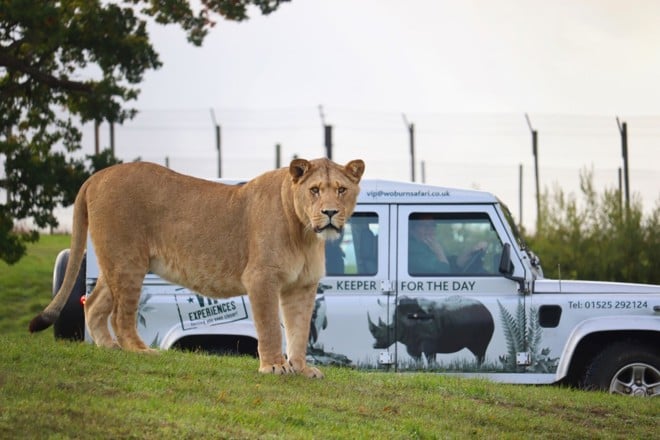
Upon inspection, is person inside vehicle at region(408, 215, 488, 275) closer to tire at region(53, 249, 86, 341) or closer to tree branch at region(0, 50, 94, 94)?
tire at region(53, 249, 86, 341)

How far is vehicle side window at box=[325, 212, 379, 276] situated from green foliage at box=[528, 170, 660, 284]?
991 centimetres

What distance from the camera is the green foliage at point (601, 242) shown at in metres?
22.0

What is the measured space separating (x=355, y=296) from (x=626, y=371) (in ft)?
8.12

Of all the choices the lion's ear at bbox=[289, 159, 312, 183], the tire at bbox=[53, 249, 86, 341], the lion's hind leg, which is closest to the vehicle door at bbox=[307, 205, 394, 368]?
the lion's hind leg

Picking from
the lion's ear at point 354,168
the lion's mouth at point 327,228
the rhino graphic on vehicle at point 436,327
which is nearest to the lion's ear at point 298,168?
the lion's ear at point 354,168

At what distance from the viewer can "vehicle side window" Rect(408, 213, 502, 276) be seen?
12.0 meters

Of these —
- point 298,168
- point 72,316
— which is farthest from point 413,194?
point 72,316

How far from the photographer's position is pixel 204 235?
388 inches

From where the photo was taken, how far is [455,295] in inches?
468

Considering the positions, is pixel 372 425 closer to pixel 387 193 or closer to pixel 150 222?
pixel 150 222

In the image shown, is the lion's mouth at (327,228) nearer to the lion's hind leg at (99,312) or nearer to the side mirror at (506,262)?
the lion's hind leg at (99,312)

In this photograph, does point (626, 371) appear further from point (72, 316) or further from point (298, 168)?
point (72, 316)

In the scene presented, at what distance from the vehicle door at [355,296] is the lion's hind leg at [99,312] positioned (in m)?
2.09

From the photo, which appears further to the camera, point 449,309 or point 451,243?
point 451,243
